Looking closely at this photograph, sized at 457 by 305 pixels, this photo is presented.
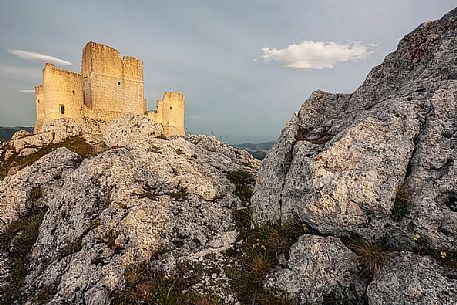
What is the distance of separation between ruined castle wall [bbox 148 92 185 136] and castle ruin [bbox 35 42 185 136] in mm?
12544

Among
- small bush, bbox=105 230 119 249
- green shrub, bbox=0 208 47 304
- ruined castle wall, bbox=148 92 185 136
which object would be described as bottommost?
green shrub, bbox=0 208 47 304

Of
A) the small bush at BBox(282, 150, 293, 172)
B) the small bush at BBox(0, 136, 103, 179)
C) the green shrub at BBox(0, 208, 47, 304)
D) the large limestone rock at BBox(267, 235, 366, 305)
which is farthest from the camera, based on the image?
the small bush at BBox(0, 136, 103, 179)

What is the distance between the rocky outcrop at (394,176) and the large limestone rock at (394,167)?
3 cm

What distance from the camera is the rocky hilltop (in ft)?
27.5

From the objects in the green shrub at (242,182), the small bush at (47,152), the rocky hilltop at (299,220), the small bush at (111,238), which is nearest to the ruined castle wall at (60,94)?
the small bush at (47,152)

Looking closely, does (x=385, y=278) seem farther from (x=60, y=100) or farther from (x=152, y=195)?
(x=60, y=100)

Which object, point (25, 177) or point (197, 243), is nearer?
point (197, 243)

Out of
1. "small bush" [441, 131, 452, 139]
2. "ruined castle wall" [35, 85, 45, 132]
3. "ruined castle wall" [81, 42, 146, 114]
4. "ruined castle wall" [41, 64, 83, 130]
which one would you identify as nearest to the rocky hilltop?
"small bush" [441, 131, 452, 139]

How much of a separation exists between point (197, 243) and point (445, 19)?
1524 centimetres

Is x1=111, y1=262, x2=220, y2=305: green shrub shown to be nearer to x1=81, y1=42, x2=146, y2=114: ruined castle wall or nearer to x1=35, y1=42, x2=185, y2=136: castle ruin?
x1=35, y1=42, x2=185, y2=136: castle ruin

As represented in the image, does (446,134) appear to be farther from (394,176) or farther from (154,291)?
(154,291)

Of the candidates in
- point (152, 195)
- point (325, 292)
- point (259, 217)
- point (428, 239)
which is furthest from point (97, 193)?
point (428, 239)

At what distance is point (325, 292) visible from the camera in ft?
28.6

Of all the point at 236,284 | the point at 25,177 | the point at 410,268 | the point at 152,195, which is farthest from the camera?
the point at 25,177
